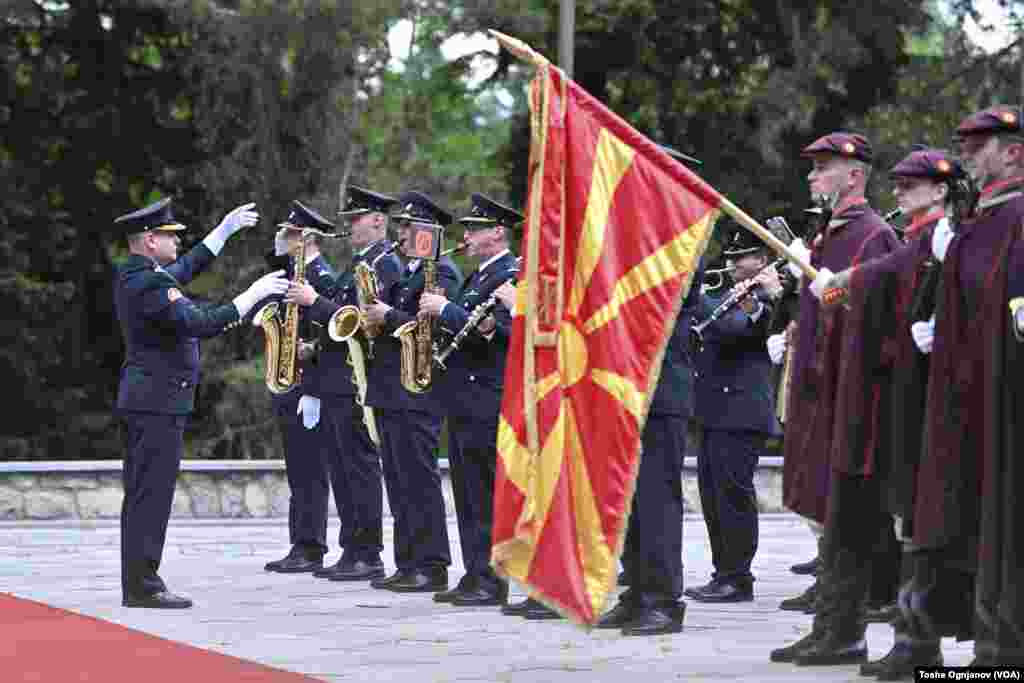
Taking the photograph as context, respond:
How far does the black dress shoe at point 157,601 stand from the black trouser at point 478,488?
5.45ft

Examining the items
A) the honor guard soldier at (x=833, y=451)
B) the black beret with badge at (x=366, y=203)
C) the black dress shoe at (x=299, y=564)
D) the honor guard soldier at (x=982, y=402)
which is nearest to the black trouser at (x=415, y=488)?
the black dress shoe at (x=299, y=564)

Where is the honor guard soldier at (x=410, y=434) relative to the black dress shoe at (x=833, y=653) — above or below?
above

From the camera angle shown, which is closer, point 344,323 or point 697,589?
point 697,589

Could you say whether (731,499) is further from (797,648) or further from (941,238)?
(941,238)

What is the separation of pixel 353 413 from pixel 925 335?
6.26 m

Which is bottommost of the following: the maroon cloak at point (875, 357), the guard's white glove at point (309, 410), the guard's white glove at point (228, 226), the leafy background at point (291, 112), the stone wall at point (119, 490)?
the stone wall at point (119, 490)

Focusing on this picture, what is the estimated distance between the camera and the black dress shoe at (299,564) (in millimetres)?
14758

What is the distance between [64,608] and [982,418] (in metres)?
5.88

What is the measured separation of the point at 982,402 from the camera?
8.84m

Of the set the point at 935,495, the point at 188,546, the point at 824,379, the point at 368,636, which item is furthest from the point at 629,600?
the point at 188,546

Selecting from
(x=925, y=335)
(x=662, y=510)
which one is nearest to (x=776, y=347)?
(x=662, y=510)

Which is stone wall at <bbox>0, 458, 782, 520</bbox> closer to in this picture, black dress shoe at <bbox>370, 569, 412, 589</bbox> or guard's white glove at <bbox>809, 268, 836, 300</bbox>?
black dress shoe at <bbox>370, 569, 412, 589</bbox>

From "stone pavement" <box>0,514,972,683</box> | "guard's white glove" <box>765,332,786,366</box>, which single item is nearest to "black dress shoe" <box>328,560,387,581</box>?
"stone pavement" <box>0,514,972,683</box>

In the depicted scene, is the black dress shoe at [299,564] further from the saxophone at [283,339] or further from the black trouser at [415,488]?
the saxophone at [283,339]
